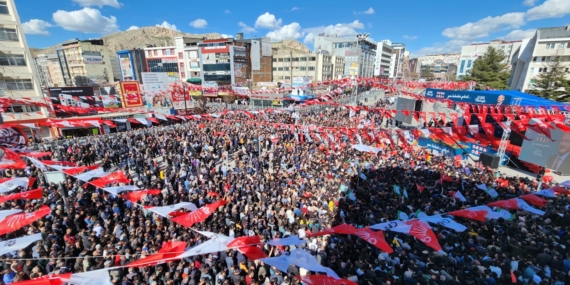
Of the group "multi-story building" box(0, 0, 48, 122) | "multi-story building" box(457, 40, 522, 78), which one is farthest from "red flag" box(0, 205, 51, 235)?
"multi-story building" box(457, 40, 522, 78)

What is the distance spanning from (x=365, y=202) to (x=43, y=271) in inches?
429

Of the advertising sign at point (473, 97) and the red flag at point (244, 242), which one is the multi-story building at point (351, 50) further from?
the red flag at point (244, 242)

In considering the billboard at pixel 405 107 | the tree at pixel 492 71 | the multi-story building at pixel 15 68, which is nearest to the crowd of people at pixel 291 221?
the billboard at pixel 405 107

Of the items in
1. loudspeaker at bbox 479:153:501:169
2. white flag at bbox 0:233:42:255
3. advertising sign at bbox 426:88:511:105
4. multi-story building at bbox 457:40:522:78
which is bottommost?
loudspeaker at bbox 479:153:501:169

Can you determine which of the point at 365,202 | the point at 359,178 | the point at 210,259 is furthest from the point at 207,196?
the point at 359,178

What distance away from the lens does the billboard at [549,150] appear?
13.0 meters

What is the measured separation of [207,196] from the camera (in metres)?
10.8

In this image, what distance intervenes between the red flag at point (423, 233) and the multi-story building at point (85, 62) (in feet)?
273

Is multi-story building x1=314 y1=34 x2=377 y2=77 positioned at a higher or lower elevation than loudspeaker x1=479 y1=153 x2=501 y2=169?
higher

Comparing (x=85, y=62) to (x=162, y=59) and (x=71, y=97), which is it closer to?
(x=162, y=59)

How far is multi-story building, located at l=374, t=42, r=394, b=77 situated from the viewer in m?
97.1

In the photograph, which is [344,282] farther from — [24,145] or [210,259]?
[24,145]

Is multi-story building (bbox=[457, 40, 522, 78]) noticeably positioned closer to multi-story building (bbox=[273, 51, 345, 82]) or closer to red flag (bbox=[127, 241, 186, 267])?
multi-story building (bbox=[273, 51, 345, 82])

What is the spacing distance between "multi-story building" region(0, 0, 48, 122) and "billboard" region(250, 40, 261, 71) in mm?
43411
